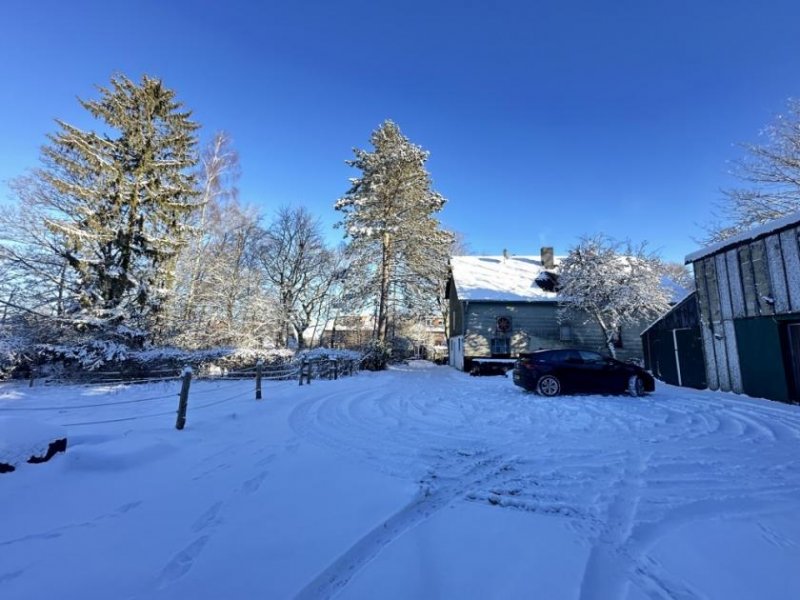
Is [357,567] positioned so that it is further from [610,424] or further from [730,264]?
[730,264]

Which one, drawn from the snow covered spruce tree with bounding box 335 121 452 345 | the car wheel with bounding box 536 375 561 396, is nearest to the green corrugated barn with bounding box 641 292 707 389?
the car wheel with bounding box 536 375 561 396

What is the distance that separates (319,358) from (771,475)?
55.2ft

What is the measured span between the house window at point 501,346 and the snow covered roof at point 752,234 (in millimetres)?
12556

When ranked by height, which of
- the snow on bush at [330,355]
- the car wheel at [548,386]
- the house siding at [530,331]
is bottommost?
the car wheel at [548,386]

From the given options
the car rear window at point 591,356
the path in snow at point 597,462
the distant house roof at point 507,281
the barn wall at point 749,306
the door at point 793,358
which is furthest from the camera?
the distant house roof at point 507,281

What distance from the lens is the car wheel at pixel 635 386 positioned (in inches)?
434

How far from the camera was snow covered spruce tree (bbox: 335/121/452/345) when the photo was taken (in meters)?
24.2

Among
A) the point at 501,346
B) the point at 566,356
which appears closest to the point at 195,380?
the point at 566,356

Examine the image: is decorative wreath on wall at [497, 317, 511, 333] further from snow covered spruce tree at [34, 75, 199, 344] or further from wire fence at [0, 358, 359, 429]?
snow covered spruce tree at [34, 75, 199, 344]

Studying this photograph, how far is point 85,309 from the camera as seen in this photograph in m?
14.6

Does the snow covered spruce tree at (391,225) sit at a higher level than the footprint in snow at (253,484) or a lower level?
higher

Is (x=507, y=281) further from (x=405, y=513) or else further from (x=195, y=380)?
(x=405, y=513)

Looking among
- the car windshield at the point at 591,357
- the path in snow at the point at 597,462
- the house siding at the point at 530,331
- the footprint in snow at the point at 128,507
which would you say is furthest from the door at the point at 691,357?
the footprint in snow at the point at 128,507

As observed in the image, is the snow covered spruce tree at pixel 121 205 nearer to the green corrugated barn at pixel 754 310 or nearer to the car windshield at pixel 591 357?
the car windshield at pixel 591 357
